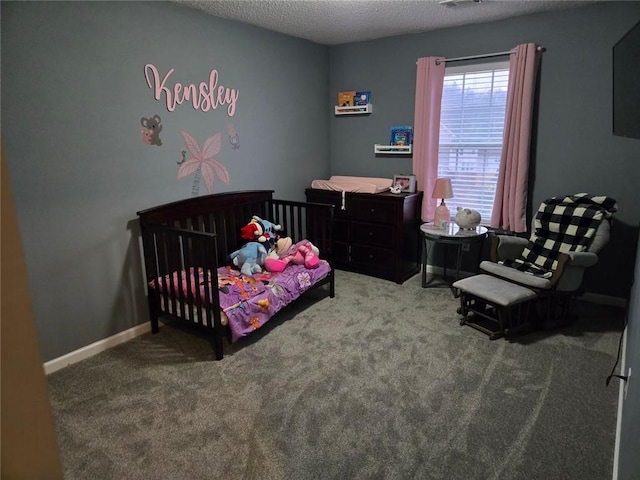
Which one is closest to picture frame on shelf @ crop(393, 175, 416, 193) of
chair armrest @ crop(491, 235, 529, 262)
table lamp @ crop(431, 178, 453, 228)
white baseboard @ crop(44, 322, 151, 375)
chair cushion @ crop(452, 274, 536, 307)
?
table lamp @ crop(431, 178, 453, 228)

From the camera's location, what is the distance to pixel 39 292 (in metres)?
2.34

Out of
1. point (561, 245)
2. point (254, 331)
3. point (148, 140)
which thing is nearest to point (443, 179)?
point (561, 245)

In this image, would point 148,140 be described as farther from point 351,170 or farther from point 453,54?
point 453,54

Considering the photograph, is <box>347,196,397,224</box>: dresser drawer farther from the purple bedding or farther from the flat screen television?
the flat screen television

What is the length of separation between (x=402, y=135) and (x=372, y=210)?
2.79 feet

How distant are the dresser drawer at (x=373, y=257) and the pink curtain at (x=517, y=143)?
38.8 inches

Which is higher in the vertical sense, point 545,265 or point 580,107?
point 580,107

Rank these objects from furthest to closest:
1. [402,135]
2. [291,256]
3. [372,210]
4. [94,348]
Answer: [402,135] < [372,210] < [291,256] < [94,348]

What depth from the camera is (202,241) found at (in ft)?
8.00

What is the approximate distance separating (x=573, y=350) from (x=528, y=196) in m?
1.43

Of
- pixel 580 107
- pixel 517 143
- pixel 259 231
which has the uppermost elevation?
pixel 580 107

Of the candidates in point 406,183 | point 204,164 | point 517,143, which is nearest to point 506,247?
point 517,143

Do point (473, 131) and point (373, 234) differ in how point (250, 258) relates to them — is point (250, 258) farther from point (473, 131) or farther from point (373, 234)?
point (473, 131)

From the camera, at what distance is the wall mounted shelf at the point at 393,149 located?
13.2 ft
